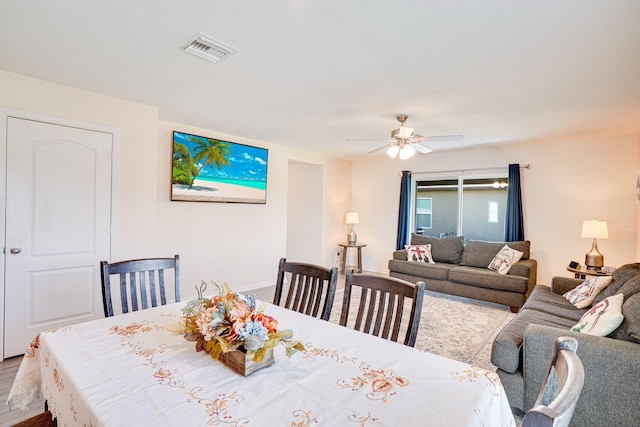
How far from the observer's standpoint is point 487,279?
4.43m

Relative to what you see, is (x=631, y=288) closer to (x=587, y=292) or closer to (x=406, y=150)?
(x=587, y=292)

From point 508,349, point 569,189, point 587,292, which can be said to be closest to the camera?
point 508,349

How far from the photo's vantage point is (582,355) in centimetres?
181

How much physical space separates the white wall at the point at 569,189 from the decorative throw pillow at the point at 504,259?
71 centimetres

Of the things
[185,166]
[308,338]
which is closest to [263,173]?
[185,166]

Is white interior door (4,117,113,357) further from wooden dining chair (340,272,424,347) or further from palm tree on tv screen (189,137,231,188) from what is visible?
wooden dining chair (340,272,424,347)

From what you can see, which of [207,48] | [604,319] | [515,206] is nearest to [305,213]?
[515,206]

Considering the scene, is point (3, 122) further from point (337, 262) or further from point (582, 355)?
point (337, 262)

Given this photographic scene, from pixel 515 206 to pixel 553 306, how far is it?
7.93 feet

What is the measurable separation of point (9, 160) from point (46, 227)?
609 millimetres

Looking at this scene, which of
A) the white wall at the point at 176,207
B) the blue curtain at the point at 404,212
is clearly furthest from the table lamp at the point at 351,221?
the blue curtain at the point at 404,212

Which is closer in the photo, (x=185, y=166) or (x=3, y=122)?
(x=3, y=122)

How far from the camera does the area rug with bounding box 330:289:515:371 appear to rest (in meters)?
3.00

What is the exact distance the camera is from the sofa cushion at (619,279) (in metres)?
2.71
